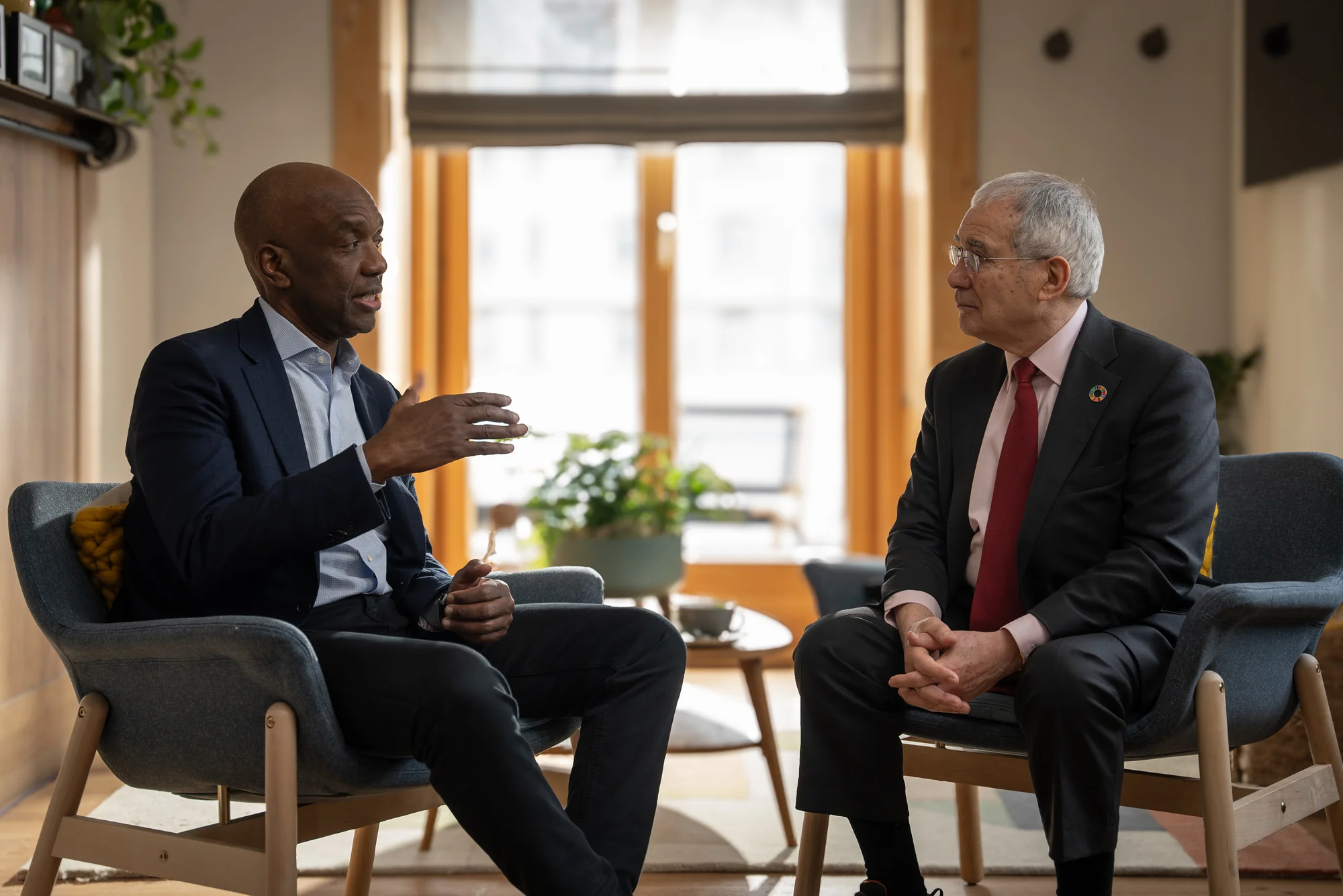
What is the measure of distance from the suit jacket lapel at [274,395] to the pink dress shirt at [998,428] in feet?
Result: 3.07

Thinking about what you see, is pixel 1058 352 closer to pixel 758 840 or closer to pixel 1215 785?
pixel 1215 785

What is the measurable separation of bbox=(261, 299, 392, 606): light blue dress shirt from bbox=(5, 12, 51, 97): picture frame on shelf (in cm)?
125

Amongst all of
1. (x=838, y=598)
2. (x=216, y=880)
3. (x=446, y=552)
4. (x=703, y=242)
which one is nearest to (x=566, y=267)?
(x=703, y=242)

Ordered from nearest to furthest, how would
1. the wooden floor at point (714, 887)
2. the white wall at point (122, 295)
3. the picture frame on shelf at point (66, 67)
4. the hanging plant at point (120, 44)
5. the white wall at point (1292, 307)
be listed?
the wooden floor at point (714, 887) → the picture frame on shelf at point (66, 67) → the hanging plant at point (120, 44) → the white wall at point (1292, 307) → the white wall at point (122, 295)

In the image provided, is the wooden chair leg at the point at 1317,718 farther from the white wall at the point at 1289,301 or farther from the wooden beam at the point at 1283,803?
the white wall at the point at 1289,301

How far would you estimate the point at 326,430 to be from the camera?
1831 mm

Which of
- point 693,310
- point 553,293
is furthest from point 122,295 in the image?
point 693,310

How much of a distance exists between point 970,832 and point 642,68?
9.61ft

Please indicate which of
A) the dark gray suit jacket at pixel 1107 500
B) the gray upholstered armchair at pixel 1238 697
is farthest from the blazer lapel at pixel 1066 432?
the gray upholstered armchair at pixel 1238 697

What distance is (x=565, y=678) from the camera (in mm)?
1768

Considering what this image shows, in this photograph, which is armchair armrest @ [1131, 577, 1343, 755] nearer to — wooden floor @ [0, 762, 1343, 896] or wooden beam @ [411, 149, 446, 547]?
wooden floor @ [0, 762, 1343, 896]

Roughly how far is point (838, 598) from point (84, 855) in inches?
75.7

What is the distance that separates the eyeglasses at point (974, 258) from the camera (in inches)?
75.9

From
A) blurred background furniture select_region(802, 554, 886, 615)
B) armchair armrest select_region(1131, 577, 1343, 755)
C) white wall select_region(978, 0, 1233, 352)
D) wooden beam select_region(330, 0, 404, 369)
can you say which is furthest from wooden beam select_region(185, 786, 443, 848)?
white wall select_region(978, 0, 1233, 352)
